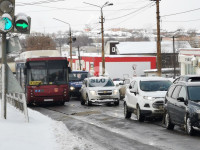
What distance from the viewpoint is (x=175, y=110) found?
15586 mm

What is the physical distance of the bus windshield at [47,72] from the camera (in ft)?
102

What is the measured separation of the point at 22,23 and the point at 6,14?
460mm

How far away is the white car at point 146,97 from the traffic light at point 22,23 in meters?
7.29

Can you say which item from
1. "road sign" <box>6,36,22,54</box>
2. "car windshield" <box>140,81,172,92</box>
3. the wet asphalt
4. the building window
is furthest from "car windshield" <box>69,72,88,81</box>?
"road sign" <box>6,36,22,54</box>

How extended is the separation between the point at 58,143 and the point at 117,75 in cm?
7991

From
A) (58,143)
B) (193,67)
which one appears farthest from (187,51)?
(58,143)

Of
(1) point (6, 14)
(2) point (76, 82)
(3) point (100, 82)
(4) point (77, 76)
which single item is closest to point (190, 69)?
(4) point (77, 76)

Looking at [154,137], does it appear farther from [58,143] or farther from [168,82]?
[168,82]

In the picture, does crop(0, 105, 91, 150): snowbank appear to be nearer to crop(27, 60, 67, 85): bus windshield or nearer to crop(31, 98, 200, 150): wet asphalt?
crop(31, 98, 200, 150): wet asphalt

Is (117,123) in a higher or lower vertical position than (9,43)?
lower

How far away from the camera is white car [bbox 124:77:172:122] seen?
19109mm

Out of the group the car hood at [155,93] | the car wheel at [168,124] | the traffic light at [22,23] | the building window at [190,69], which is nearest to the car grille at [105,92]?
the car hood at [155,93]

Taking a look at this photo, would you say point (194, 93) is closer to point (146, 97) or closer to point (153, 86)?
point (146, 97)

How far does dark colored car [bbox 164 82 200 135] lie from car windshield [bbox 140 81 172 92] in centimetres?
350
